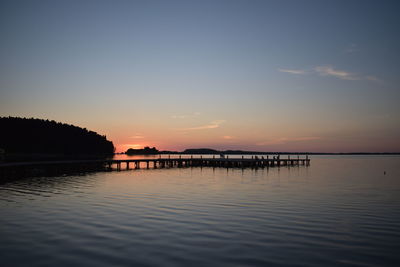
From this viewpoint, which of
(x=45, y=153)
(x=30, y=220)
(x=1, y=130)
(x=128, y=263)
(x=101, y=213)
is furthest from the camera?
(x=45, y=153)

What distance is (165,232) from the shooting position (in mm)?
13219

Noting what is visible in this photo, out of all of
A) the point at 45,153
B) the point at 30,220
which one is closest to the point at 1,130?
the point at 45,153

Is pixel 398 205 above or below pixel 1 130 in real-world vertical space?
below

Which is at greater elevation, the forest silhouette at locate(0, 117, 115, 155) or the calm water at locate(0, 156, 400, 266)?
the forest silhouette at locate(0, 117, 115, 155)

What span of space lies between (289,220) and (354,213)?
4927 millimetres

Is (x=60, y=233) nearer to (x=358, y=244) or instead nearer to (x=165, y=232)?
(x=165, y=232)

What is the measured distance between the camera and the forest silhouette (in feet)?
362

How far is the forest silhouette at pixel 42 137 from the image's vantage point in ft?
362

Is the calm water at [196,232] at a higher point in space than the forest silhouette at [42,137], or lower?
lower

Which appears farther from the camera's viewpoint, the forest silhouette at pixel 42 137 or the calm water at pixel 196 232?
the forest silhouette at pixel 42 137

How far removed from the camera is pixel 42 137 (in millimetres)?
117312

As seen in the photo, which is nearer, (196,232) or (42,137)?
(196,232)

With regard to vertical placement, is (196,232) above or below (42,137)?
below

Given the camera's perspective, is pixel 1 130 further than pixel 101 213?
Yes
